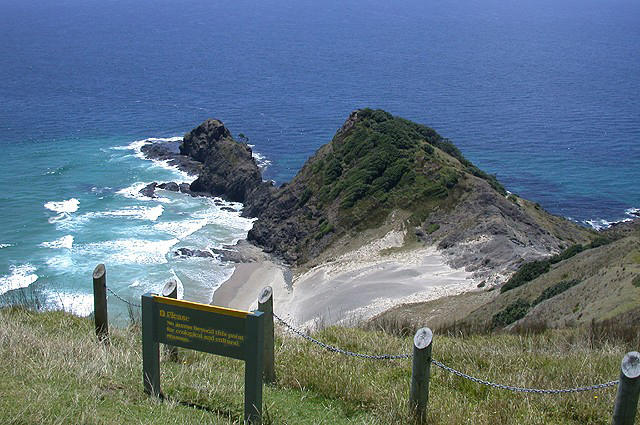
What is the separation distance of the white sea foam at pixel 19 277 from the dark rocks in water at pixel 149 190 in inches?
645

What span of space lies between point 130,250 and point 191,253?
3.99 meters

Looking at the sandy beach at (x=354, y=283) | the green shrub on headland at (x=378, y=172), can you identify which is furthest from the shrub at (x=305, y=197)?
the sandy beach at (x=354, y=283)

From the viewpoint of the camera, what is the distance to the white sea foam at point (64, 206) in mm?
→ 53281

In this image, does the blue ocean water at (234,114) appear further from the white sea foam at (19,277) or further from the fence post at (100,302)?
the fence post at (100,302)

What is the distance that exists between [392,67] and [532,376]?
122 m

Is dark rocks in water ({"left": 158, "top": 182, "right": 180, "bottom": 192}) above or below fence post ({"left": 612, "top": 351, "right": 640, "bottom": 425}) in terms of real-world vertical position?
below

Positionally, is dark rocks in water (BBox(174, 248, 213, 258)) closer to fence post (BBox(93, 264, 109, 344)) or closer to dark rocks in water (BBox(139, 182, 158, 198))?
dark rocks in water (BBox(139, 182, 158, 198))

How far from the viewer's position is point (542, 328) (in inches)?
602

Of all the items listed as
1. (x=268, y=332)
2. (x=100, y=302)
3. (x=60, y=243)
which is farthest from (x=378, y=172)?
(x=268, y=332)

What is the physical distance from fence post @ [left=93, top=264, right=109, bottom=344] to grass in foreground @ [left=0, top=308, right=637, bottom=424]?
0.92ft

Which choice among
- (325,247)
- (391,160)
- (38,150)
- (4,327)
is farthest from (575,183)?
(4,327)

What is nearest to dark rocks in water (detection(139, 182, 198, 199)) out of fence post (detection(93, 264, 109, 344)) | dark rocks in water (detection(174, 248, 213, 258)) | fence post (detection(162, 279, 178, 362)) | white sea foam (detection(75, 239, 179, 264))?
white sea foam (detection(75, 239, 179, 264))

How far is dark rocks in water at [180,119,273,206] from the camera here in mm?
56475

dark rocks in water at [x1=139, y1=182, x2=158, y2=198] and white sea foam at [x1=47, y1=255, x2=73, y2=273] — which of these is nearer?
white sea foam at [x1=47, y1=255, x2=73, y2=273]
